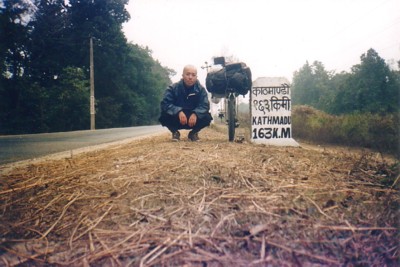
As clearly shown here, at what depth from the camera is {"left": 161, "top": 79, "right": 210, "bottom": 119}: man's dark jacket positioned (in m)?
3.65

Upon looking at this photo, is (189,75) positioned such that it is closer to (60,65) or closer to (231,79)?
(231,79)

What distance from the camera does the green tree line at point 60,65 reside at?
16.9 m

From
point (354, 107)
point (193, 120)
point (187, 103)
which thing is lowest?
point (193, 120)

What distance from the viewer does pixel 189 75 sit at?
143 inches

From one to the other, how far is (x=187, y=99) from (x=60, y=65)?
80.8 feet

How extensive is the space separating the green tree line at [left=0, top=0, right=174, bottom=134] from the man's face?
13812 millimetres

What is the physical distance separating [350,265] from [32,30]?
2581 cm

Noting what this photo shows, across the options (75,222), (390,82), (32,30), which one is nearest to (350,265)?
(75,222)

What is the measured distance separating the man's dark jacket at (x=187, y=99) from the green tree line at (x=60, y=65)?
13.8 metres

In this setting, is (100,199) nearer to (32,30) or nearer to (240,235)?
(240,235)

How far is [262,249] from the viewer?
84 cm

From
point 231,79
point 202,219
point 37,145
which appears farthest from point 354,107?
point 202,219

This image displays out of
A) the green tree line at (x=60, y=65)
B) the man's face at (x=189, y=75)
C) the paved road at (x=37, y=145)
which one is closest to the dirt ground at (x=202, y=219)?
the paved road at (x=37, y=145)

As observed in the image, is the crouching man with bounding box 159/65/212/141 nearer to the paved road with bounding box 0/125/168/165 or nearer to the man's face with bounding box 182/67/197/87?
the man's face with bounding box 182/67/197/87
